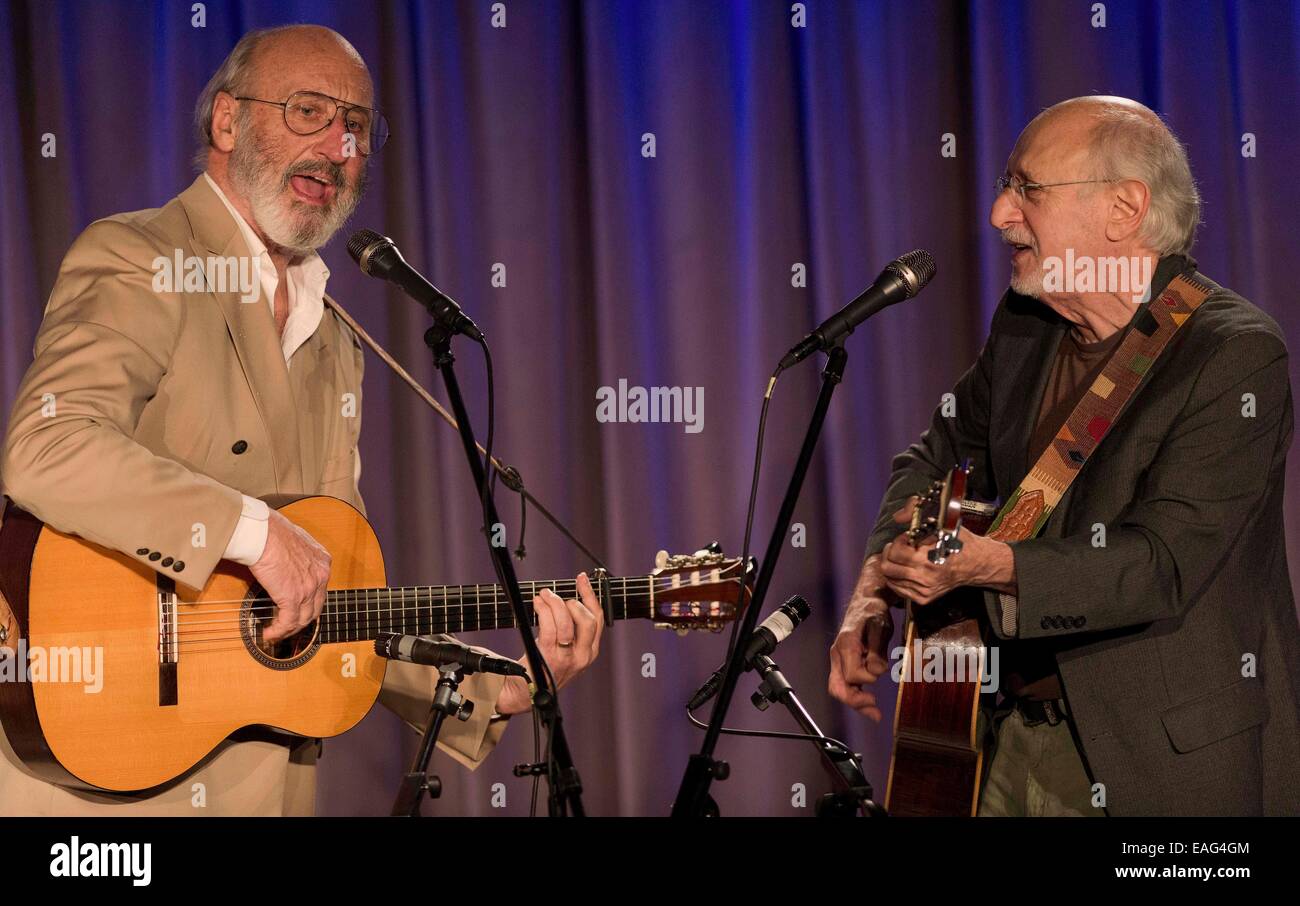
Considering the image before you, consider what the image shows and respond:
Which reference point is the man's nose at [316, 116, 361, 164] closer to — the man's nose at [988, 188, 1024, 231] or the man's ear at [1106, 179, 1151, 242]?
the man's nose at [988, 188, 1024, 231]

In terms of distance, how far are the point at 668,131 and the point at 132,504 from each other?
2585mm

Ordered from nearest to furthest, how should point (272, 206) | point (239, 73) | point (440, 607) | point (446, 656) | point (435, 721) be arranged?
point (446, 656) < point (435, 721) < point (440, 607) < point (272, 206) < point (239, 73)

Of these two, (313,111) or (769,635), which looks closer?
(769,635)

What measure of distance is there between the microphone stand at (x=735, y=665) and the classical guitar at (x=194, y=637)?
2.31ft

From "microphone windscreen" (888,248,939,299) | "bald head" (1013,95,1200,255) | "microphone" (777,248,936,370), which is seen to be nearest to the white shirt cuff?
"microphone" (777,248,936,370)

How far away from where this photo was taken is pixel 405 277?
97.9 inches

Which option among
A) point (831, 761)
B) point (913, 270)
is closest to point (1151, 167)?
point (913, 270)

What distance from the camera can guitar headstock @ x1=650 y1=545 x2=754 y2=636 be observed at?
3109 millimetres

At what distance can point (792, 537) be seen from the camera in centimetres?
465

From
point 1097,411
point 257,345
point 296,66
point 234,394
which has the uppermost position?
point 296,66

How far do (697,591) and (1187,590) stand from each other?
113cm

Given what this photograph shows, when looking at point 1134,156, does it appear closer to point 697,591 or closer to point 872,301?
point 872,301
